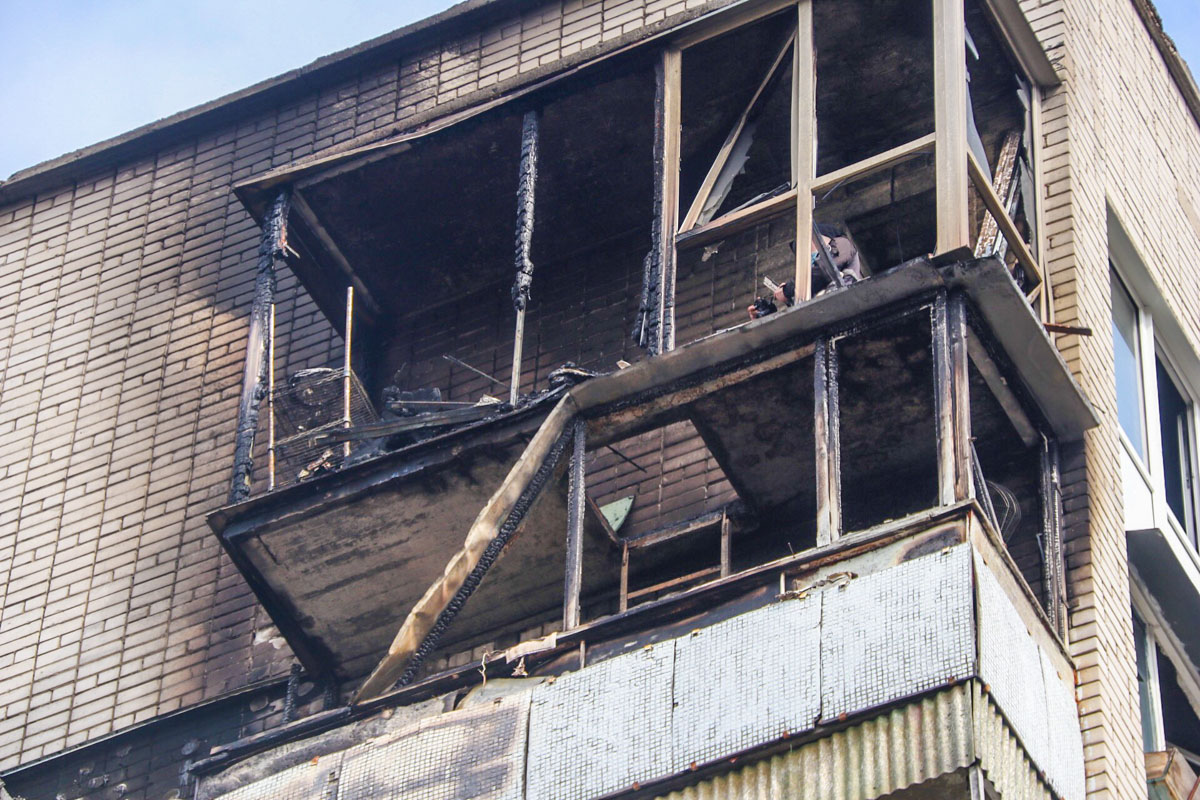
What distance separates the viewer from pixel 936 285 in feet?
40.6

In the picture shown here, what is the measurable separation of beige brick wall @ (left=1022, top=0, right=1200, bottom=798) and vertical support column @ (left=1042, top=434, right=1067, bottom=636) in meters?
0.11

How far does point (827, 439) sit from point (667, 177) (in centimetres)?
274

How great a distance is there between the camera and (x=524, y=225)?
14.5 m

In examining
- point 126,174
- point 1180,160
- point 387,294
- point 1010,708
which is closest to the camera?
point 1010,708

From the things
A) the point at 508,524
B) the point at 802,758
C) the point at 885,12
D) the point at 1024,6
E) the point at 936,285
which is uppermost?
the point at 1024,6

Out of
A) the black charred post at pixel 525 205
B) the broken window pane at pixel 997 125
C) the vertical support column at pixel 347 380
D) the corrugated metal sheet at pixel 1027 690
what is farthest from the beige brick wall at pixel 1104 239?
the vertical support column at pixel 347 380

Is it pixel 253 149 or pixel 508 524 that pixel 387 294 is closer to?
pixel 253 149

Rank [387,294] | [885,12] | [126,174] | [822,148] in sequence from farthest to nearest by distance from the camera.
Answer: [126,174] < [387,294] < [822,148] < [885,12]

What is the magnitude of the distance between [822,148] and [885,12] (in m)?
1.36

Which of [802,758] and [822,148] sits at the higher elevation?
[822,148]

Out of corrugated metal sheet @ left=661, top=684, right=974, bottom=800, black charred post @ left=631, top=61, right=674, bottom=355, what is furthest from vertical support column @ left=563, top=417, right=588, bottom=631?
corrugated metal sheet @ left=661, top=684, right=974, bottom=800

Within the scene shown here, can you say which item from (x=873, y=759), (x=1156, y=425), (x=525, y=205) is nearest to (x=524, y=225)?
(x=525, y=205)

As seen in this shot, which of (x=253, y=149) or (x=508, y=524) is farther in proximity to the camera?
(x=253, y=149)

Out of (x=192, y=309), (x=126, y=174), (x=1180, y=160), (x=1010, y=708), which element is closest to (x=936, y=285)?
(x=1010, y=708)
